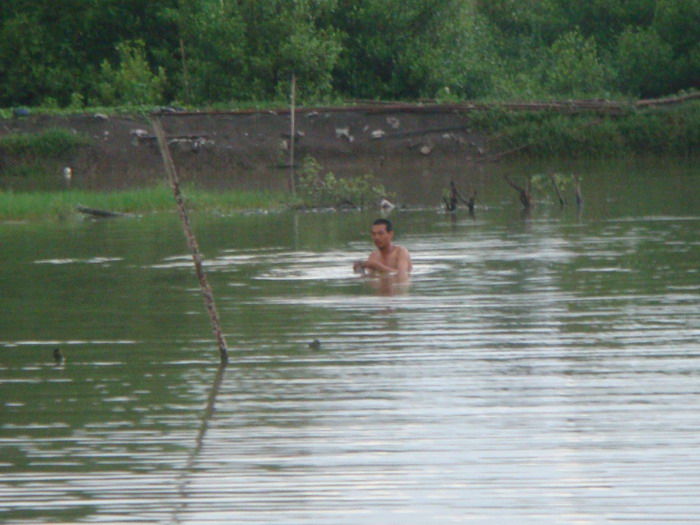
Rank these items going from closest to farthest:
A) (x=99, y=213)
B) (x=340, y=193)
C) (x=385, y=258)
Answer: (x=385, y=258), (x=99, y=213), (x=340, y=193)

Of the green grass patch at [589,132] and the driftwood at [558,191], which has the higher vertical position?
the green grass patch at [589,132]

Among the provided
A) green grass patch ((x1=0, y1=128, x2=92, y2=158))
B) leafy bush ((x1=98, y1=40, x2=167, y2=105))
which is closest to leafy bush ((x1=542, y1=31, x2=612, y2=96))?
leafy bush ((x1=98, y1=40, x2=167, y2=105))

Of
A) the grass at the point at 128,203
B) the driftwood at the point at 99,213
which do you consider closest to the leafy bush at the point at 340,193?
the grass at the point at 128,203

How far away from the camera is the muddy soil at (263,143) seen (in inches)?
1371

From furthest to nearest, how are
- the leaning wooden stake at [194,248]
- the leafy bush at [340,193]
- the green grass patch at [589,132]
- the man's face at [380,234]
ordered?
1. the green grass patch at [589,132]
2. the leafy bush at [340,193]
3. the man's face at [380,234]
4. the leaning wooden stake at [194,248]

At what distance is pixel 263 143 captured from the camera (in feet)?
118

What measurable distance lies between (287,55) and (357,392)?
3109 cm

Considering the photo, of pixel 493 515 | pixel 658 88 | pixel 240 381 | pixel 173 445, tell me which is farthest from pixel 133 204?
pixel 658 88

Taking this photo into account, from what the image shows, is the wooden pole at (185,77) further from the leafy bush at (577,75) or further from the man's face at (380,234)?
the man's face at (380,234)

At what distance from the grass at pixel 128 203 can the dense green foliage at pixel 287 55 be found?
13.6 metres

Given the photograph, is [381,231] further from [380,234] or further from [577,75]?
[577,75]

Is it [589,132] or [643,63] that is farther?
[643,63]

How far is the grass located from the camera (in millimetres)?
23141

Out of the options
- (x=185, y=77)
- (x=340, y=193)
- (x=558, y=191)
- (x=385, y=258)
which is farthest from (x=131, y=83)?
(x=385, y=258)
